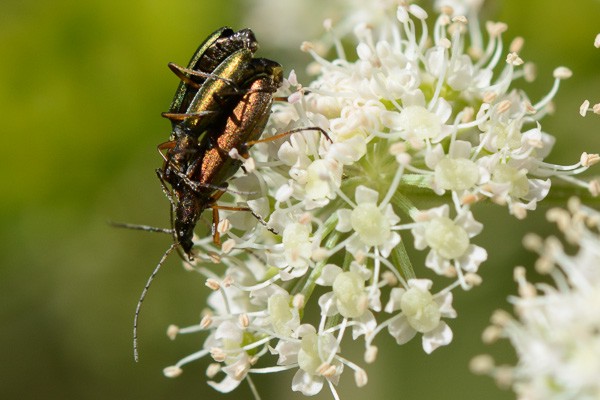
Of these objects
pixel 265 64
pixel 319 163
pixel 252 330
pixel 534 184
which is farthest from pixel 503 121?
pixel 252 330

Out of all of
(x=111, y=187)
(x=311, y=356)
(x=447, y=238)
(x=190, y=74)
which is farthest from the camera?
(x=111, y=187)

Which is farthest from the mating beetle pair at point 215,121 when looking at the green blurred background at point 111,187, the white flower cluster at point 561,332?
the green blurred background at point 111,187

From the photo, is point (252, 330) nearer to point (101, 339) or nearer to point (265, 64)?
point (265, 64)

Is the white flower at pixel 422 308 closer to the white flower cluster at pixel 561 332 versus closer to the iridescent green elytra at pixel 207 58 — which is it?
the white flower cluster at pixel 561 332

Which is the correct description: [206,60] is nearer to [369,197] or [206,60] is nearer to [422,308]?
[369,197]

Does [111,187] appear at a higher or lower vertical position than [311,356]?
lower

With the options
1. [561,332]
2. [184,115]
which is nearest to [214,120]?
[184,115]

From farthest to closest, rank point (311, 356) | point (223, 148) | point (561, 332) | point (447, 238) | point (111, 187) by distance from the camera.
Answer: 1. point (111, 187)
2. point (223, 148)
3. point (311, 356)
4. point (447, 238)
5. point (561, 332)
